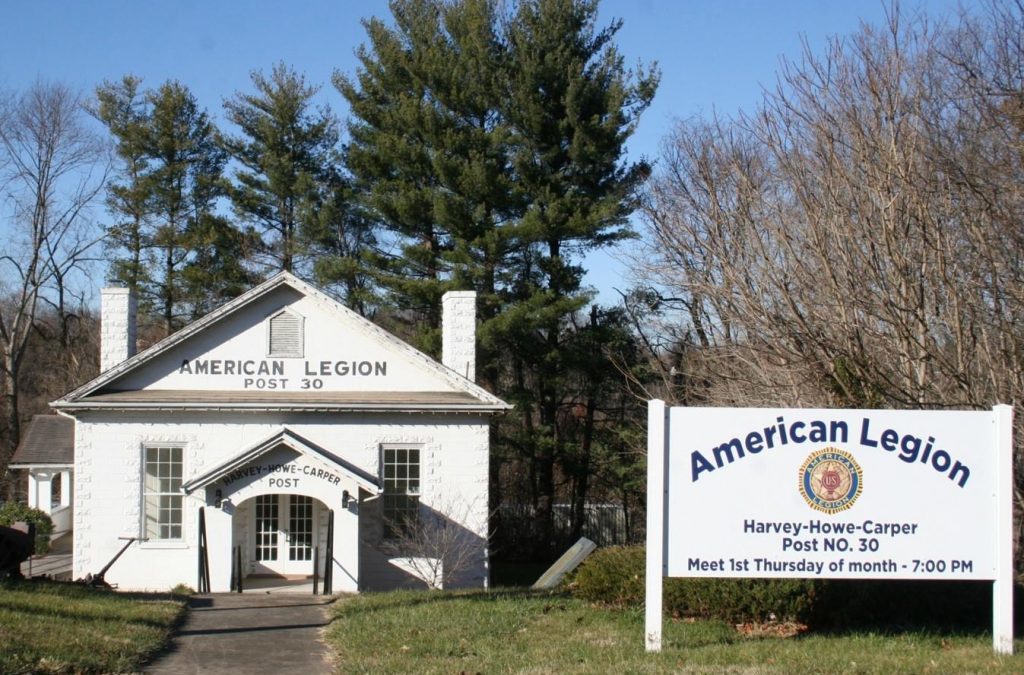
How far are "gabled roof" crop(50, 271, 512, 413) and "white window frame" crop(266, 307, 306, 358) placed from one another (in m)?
0.43

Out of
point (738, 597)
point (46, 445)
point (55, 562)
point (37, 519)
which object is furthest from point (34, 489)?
point (738, 597)

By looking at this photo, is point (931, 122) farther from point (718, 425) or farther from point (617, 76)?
point (617, 76)

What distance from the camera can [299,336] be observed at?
856 inches

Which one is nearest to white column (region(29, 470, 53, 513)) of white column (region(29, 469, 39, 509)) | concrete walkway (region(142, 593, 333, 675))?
white column (region(29, 469, 39, 509))

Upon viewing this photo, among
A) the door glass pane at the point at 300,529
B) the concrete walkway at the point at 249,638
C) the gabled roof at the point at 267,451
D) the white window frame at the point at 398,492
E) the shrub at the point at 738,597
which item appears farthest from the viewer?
the door glass pane at the point at 300,529

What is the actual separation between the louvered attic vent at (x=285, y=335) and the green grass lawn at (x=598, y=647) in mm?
8510

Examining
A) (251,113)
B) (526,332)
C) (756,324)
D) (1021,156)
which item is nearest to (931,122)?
(1021,156)

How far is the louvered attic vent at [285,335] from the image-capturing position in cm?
2172

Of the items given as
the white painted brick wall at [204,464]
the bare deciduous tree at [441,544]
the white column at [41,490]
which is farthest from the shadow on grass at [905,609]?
the white column at [41,490]

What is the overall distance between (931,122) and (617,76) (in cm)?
2042

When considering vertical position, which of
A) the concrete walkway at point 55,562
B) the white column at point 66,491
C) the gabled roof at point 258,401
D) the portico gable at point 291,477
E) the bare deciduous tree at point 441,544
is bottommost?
the concrete walkway at point 55,562

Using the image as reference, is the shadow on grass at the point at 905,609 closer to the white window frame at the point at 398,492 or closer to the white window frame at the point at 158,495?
the white window frame at the point at 398,492

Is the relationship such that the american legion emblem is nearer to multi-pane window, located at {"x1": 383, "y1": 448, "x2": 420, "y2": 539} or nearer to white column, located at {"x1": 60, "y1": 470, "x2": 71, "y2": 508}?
multi-pane window, located at {"x1": 383, "y1": 448, "x2": 420, "y2": 539}

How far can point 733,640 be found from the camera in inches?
448
